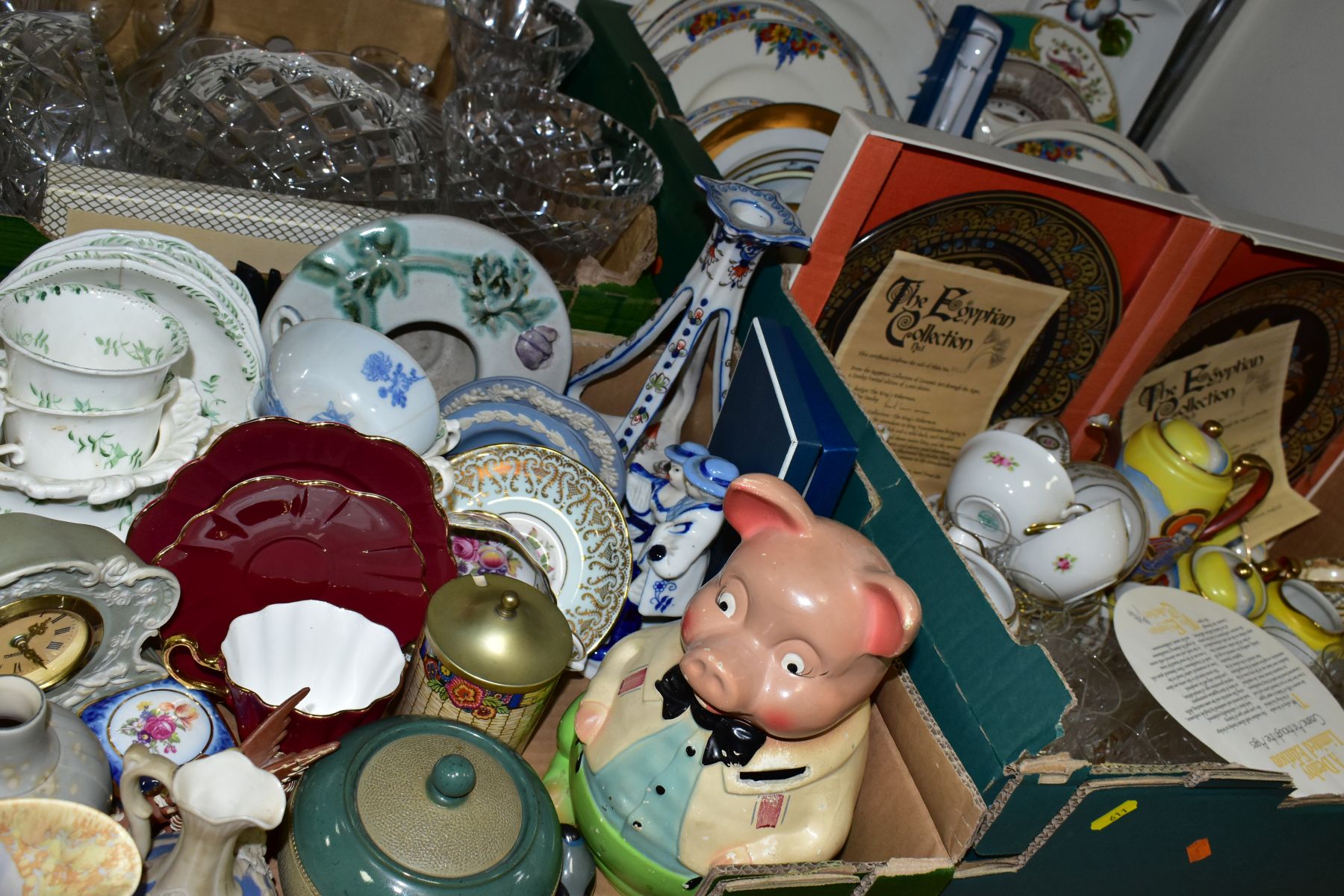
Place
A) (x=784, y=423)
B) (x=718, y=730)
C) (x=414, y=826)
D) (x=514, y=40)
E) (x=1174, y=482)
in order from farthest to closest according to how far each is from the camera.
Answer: (x=514, y=40) → (x=1174, y=482) → (x=784, y=423) → (x=718, y=730) → (x=414, y=826)

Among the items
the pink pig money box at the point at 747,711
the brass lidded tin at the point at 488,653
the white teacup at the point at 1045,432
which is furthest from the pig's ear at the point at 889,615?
the white teacup at the point at 1045,432

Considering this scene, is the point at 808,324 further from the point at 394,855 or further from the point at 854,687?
the point at 394,855

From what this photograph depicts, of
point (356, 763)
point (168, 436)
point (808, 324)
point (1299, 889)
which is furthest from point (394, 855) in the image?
point (1299, 889)

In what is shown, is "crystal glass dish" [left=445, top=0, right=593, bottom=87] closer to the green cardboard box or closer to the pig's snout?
the green cardboard box

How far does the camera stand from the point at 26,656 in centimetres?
69

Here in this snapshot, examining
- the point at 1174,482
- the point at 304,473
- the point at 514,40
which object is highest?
the point at 514,40

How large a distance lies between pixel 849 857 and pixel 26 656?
2.20ft

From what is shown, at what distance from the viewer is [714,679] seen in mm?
721

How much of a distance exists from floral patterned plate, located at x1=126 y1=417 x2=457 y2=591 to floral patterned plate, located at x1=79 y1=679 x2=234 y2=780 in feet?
0.37

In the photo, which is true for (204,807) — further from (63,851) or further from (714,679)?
(714,679)

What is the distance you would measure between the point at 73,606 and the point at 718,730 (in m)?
0.46

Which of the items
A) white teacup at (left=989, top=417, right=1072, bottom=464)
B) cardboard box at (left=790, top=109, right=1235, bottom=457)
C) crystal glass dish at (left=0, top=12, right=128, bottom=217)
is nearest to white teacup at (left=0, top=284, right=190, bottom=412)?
crystal glass dish at (left=0, top=12, right=128, bottom=217)

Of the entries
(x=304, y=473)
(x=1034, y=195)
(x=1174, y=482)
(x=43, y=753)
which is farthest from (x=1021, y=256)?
(x=43, y=753)

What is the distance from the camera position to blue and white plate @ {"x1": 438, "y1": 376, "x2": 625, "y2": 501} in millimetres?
1062
